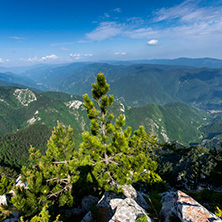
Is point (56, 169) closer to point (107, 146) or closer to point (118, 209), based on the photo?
point (107, 146)

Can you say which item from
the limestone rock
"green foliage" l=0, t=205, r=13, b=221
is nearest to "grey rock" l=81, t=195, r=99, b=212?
"green foliage" l=0, t=205, r=13, b=221

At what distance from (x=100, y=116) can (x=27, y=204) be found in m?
12.4

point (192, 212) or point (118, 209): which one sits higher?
point (192, 212)

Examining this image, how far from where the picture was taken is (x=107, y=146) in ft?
53.7

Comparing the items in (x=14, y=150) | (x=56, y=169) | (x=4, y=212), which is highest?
(x=56, y=169)

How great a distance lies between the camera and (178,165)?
5930 inches

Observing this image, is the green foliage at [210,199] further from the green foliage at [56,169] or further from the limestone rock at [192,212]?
the green foliage at [56,169]

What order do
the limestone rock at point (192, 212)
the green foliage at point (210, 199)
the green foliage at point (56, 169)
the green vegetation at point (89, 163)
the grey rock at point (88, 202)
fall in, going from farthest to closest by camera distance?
the grey rock at point (88, 202), the green foliage at point (56, 169), the green vegetation at point (89, 163), the green foliage at point (210, 199), the limestone rock at point (192, 212)

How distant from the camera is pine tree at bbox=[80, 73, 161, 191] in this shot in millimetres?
14805

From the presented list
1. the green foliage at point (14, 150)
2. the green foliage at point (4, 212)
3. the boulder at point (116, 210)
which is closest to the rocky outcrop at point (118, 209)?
the boulder at point (116, 210)

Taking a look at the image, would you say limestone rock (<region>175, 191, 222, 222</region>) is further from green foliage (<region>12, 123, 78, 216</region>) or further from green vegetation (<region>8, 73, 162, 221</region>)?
green foliage (<region>12, 123, 78, 216</region>)

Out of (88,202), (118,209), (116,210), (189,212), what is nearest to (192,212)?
(189,212)

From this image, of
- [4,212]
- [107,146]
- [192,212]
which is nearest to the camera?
[192,212]

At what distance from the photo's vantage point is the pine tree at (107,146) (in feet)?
48.6
